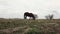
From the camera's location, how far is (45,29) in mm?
26812

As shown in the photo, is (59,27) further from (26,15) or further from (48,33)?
(26,15)

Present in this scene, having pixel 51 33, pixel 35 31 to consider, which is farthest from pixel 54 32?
pixel 35 31

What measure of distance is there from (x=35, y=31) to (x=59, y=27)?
5863mm

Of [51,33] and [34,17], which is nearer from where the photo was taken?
[51,33]

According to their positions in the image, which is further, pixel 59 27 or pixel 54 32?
pixel 59 27

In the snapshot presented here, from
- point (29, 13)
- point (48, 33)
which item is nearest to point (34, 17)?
point (29, 13)

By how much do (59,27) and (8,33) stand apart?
8.15 meters

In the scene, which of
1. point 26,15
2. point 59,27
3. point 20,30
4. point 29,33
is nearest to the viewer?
point 29,33

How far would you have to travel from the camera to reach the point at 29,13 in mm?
49625

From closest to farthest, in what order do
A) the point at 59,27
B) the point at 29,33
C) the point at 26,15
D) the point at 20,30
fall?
the point at 29,33
the point at 20,30
the point at 59,27
the point at 26,15

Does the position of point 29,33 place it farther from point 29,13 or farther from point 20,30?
point 29,13

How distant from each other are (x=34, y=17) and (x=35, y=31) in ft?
82.8

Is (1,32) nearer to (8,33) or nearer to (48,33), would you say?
(8,33)

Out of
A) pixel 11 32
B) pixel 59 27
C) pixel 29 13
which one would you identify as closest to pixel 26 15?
pixel 29 13
